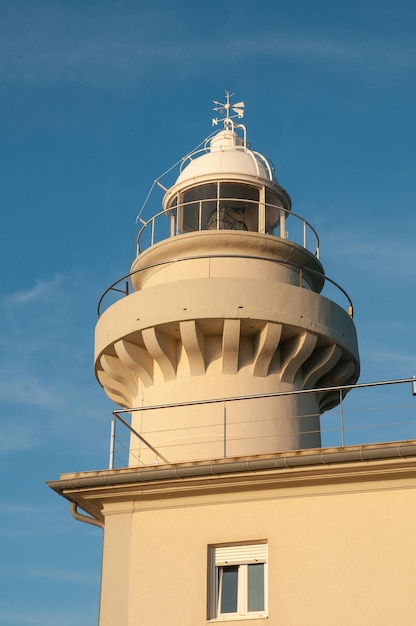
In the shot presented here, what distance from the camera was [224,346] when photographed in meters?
17.6

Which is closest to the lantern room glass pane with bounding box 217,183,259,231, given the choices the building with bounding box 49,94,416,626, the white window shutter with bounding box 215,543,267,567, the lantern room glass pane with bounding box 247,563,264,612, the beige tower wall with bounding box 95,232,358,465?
the building with bounding box 49,94,416,626

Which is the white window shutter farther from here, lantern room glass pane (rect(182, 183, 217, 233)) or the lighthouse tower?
lantern room glass pane (rect(182, 183, 217, 233))

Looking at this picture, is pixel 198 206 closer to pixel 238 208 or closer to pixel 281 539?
pixel 238 208

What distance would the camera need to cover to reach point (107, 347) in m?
18.4

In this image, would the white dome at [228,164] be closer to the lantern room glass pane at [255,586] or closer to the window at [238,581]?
the window at [238,581]

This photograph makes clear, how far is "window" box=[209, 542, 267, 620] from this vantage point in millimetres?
14227

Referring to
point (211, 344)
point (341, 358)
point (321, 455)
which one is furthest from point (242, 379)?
point (321, 455)

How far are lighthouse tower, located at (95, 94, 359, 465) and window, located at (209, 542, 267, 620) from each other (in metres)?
2.22

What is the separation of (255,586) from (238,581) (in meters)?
0.25

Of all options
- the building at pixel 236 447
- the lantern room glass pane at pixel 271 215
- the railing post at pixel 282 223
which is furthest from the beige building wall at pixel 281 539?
the lantern room glass pane at pixel 271 215

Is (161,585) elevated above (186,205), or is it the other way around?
(186,205)

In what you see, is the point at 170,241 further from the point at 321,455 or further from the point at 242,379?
the point at 321,455

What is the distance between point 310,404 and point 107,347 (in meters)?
3.55

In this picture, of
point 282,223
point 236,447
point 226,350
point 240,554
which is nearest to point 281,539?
point 240,554
